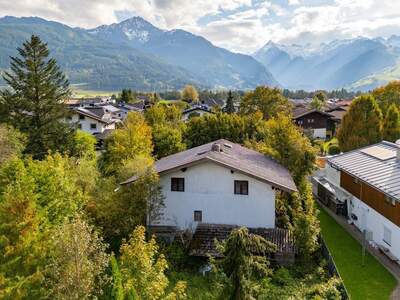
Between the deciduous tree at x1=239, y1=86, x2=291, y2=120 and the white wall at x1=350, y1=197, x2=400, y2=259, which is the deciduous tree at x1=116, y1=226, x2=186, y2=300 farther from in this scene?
the deciduous tree at x1=239, y1=86, x2=291, y2=120

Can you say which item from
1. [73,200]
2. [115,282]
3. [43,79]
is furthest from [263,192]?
[43,79]

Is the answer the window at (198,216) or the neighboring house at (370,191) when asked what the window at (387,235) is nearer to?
the neighboring house at (370,191)

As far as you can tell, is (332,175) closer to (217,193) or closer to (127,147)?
(217,193)

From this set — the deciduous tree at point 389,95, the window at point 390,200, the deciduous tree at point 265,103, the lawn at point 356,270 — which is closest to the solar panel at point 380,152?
the window at point 390,200

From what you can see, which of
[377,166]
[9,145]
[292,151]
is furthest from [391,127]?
[9,145]

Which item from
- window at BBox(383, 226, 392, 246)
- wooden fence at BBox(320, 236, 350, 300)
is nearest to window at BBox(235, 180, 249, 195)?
wooden fence at BBox(320, 236, 350, 300)

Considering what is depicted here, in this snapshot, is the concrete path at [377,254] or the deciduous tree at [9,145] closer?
the concrete path at [377,254]
